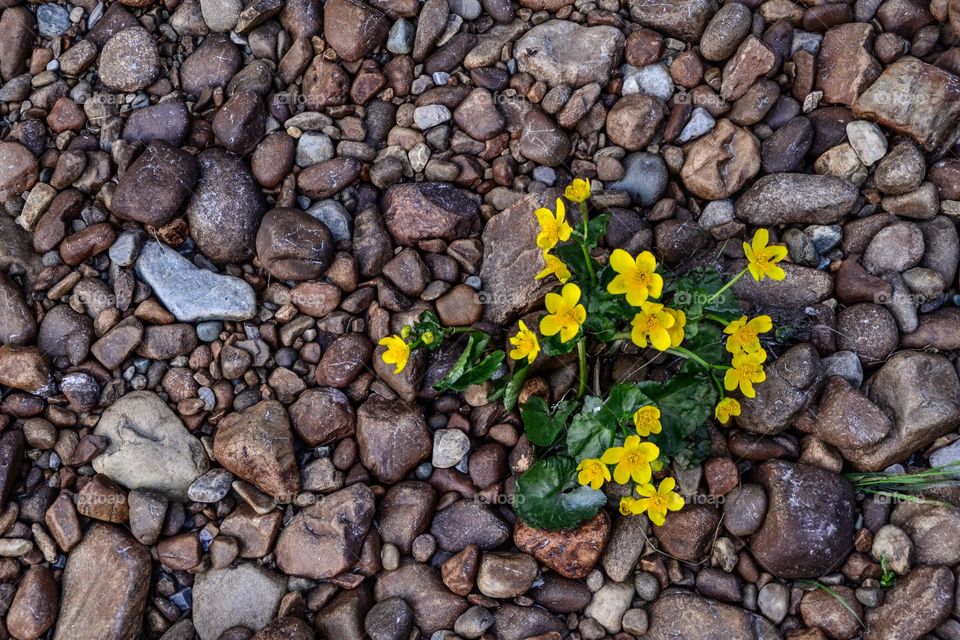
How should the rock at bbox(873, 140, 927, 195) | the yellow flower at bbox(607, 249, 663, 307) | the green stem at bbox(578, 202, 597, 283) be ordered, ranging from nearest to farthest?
1. the yellow flower at bbox(607, 249, 663, 307)
2. the green stem at bbox(578, 202, 597, 283)
3. the rock at bbox(873, 140, 927, 195)

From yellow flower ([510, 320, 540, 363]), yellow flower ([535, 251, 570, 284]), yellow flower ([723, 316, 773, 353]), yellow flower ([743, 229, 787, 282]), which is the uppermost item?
yellow flower ([743, 229, 787, 282])

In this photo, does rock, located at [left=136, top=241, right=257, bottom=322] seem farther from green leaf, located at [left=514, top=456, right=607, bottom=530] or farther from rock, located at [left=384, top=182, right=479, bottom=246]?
green leaf, located at [left=514, top=456, right=607, bottom=530]

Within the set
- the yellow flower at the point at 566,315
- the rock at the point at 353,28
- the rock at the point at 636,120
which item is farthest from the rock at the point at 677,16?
the yellow flower at the point at 566,315

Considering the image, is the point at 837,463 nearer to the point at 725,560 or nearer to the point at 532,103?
the point at 725,560

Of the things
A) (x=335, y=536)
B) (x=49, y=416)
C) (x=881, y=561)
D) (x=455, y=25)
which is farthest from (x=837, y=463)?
(x=49, y=416)

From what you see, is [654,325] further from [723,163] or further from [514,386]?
[723,163]

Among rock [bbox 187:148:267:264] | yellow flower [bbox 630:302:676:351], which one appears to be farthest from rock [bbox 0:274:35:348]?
yellow flower [bbox 630:302:676:351]

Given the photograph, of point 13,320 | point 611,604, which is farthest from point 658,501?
point 13,320
